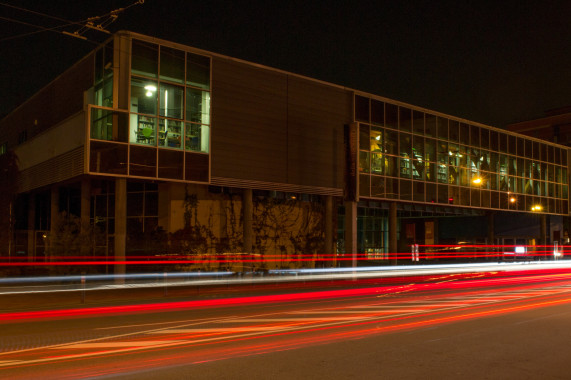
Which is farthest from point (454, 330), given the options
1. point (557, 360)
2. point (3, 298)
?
point (3, 298)

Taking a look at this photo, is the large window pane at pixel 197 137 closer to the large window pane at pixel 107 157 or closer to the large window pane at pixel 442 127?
the large window pane at pixel 107 157

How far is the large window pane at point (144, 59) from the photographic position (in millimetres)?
27703

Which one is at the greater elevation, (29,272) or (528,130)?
(528,130)

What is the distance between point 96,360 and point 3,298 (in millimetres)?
13200

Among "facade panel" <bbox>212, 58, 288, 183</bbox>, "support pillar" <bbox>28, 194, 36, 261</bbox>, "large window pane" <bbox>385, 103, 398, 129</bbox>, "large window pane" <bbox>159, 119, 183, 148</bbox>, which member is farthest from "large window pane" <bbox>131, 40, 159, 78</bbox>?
"large window pane" <bbox>385, 103, 398, 129</bbox>

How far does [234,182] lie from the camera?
31234 mm

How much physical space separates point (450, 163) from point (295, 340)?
115 feet

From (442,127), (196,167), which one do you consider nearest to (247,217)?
(196,167)

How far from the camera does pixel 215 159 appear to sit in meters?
30.4

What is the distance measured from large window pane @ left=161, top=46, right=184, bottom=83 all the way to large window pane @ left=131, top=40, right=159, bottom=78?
1.36 feet

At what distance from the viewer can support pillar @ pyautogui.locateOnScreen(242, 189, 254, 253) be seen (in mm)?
32344

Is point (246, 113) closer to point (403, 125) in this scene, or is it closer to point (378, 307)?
point (403, 125)

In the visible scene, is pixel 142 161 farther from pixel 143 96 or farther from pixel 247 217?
pixel 247 217

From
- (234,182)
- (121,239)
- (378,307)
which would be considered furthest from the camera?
(234,182)
